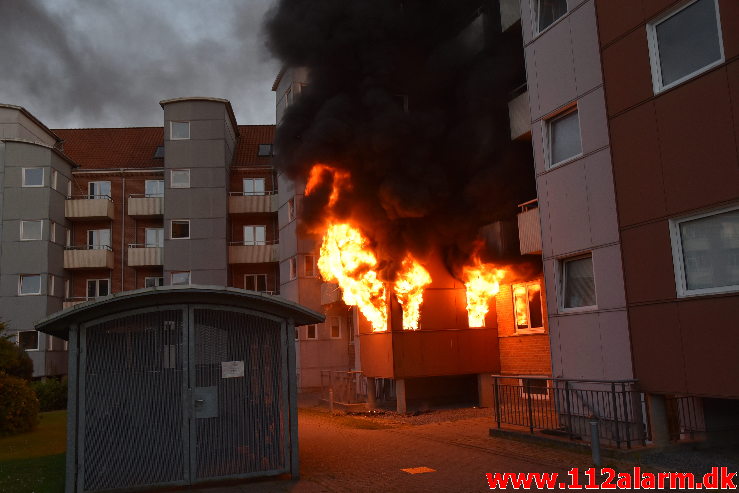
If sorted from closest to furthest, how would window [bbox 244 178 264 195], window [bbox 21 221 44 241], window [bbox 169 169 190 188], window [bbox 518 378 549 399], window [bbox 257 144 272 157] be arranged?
window [bbox 518 378 549 399], window [bbox 21 221 44 241], window [bbox 169 169 190 188], window [bbox 244 178 264 195], window [bbox 257 144 272 157]

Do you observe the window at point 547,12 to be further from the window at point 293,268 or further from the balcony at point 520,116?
the window at point 293,268

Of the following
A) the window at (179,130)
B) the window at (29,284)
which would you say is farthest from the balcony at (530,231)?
the window at (29,284)

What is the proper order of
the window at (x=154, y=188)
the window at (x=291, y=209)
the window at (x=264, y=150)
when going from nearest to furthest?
the window at (x=291, y=209)
the window at (x=154, y=188)
the window at (x=264, y=150)

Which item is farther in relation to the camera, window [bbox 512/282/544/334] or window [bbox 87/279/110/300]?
window [bbox 87/279/110/300]

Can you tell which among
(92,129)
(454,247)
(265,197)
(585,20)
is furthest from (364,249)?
(92,129)

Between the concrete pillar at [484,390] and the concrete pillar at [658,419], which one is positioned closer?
the concrete pillar at [658,419]

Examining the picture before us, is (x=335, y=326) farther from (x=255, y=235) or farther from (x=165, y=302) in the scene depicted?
(x=165, y=302)

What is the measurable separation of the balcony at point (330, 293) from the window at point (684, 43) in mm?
14711

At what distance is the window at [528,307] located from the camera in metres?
18.2

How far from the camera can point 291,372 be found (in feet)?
34.2

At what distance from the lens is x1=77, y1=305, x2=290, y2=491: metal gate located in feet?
31.8

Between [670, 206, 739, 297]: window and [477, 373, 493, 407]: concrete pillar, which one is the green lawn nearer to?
[670, 206, 739, 297]: window

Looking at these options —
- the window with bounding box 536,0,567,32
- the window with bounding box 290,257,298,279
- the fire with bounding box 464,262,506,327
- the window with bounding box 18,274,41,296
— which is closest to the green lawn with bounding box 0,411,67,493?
the fire with bounding box 464,262,506,327

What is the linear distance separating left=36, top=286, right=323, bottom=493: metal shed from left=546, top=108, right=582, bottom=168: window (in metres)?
6.67
